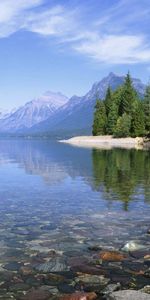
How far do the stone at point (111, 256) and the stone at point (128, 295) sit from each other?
12.3 feet

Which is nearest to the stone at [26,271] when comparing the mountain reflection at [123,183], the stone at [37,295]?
the stone at [37,295]

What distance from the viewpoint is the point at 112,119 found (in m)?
170

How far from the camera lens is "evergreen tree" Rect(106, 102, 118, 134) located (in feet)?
554

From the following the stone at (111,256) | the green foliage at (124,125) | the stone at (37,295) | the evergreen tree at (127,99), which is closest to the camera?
the stone at (37,295)

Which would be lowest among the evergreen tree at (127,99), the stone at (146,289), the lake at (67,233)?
the lake at (67,233)

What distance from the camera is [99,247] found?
1731cm

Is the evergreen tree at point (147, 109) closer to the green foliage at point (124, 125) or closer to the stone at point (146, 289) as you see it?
the green foliage at point (124, 125)

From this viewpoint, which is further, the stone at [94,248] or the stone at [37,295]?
the stone at [94,248]

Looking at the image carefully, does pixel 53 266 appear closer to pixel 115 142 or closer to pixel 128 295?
pixel 128 295

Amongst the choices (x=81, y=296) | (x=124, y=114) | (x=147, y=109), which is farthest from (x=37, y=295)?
(x=124, y=114)

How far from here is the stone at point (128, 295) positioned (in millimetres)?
11453

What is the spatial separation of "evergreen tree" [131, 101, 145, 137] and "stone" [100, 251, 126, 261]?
437 ft

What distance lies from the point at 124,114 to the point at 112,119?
13.6m

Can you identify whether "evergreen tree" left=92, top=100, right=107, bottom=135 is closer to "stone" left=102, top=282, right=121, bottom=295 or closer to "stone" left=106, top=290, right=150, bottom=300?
"stone" left=102, top=282, right=121, bottom=295
